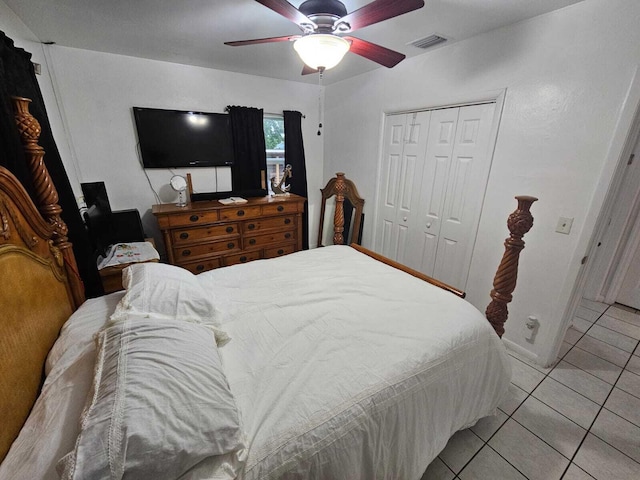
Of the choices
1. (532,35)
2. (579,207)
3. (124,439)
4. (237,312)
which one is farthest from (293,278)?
(532,35)

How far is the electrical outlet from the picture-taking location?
67.6 inches

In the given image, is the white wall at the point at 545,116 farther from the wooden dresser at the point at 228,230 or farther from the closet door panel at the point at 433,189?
the wooden dresser at the point at 228,230

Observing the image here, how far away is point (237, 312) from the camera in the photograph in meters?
1.37

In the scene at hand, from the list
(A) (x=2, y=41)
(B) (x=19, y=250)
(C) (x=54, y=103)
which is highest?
(A) (x=2, y=41)

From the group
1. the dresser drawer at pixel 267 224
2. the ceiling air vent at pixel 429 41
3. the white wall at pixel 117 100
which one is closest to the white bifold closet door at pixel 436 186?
the ceiling air vent at pixel 429 41

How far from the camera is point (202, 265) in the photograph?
2.85 m

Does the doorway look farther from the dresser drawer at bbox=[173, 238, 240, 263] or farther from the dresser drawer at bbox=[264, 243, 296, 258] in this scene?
the dresser drawer at bbox=[173, 238, 240, 263]

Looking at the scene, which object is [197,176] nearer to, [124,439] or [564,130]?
[124,439]

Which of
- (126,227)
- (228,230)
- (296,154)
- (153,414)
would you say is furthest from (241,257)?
(153,414)

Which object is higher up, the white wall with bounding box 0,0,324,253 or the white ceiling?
the white ceiling

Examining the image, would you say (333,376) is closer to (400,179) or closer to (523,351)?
(523,351)

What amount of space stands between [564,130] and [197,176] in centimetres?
325

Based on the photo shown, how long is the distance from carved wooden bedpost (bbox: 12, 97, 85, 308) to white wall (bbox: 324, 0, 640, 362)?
2.60m

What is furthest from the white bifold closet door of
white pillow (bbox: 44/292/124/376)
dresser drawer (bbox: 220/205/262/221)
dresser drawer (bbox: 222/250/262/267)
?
white pillow (bbox: 44/292/124/376)
